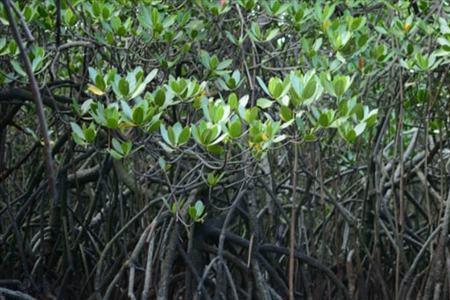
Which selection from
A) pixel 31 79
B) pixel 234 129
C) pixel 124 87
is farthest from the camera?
pixel 124 87

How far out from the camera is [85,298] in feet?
13.4

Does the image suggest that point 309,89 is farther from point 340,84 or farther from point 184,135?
point 184,135

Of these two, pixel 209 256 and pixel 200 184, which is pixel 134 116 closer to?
pixel 200 184

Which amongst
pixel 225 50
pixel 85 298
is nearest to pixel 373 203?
pixel 225 50

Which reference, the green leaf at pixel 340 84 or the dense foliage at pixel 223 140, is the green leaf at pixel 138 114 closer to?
the dense foliage at pixel 223 140

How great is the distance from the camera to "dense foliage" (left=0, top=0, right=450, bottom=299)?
261 centimetres

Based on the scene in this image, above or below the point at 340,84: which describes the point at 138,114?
below

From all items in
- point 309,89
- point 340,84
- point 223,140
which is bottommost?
point 223,140

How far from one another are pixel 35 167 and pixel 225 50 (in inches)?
56.7

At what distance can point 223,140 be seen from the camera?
7.79ft

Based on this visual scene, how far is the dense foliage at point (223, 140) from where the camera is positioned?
2607 millimetres

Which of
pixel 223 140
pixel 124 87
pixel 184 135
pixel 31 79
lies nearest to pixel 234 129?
pixel 223 140

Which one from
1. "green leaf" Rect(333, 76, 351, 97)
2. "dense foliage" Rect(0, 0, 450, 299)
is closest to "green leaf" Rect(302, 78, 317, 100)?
"dense foliage" Rect(0, 0, 450, 299)

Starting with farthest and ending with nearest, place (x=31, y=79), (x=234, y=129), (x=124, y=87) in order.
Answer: (x=124, y=87) < (x=234, y=129) < (x=31, y=79)
